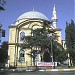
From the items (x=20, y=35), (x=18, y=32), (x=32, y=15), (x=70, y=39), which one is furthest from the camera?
(x=32, y=15)

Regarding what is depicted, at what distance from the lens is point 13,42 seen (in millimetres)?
82688

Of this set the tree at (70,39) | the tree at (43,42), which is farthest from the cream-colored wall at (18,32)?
the tree at (43,42)

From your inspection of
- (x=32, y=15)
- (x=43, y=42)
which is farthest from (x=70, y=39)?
(x=32, y=15)

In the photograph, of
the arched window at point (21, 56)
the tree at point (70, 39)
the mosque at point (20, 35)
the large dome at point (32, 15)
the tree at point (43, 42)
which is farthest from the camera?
the large dome at point (32, 15)

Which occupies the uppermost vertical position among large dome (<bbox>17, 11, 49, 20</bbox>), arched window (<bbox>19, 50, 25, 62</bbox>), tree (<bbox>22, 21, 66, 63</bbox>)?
large dome (<bbox>17, 11, 49, 20</bbox>)

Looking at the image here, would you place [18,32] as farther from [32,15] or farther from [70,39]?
[70,39]

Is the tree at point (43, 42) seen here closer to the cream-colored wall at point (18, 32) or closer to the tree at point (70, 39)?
the tree at point (70, 39)

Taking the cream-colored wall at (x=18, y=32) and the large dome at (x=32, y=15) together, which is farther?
the large dome at (x=32, y=15)

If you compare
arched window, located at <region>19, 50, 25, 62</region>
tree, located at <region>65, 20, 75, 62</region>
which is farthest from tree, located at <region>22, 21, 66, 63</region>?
arched window, located at <region>19, 50, 25, 62</region>

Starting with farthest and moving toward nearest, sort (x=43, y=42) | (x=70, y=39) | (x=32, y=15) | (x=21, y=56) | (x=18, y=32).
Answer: (x=32, y=15) < (x=18, y=32) < (x=21, y=56) < (x=70, y=39) < (x=43, y=42)

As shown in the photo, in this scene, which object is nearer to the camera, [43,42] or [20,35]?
[43,42]

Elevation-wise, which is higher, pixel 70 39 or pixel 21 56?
pixel 70 39

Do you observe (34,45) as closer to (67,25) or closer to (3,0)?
(67,25)

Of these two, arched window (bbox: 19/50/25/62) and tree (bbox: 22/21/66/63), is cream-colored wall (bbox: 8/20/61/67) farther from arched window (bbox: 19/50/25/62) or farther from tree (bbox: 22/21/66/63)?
tree (bbox: 22/21/66/63)
